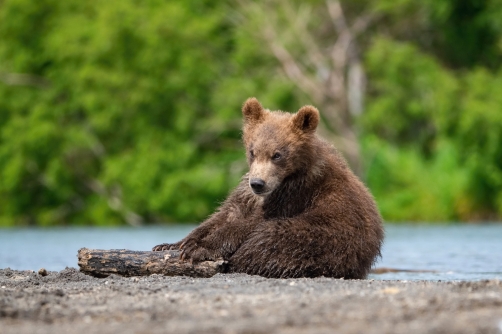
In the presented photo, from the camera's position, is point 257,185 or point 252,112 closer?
point 257,185

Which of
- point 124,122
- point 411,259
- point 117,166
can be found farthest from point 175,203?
point 411,259

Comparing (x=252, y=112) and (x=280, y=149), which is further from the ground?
(x=252, y=112)

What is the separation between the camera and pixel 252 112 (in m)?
8.81

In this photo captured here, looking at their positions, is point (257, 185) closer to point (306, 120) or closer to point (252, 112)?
point (306, 120)

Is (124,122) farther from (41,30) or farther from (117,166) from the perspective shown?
(41,30)

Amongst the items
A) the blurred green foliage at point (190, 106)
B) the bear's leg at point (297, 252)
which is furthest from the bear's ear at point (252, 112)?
the blurred green foliage at point (190, 106)

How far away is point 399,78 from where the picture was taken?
87.7 feet

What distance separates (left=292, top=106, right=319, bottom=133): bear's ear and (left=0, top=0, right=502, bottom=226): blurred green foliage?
15.0 m

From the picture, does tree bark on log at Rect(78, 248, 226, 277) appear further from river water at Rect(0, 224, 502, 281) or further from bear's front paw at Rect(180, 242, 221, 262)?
river water at Rect(0, 224, 502, 281)

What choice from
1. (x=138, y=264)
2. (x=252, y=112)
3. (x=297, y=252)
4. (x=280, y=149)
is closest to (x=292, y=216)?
(x=297, y=252)

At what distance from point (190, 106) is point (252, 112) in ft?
69.0

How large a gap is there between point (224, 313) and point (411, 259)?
6879 mm

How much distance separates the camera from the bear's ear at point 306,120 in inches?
332

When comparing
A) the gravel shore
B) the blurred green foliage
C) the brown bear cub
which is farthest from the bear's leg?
the blurred green foliage
